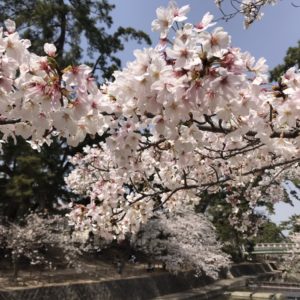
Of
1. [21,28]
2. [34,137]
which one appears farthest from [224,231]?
[34,137]

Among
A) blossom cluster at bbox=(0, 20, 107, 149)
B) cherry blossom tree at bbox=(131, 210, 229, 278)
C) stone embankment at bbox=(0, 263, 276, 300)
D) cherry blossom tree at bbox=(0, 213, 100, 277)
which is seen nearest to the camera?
blossom cluster at bbox=(0, 20, 107, 149)

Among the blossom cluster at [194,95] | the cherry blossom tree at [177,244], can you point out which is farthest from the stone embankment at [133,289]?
the blossom cluster at [194,95]

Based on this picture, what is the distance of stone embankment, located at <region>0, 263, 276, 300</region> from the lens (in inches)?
523

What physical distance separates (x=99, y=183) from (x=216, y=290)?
19.9 metres

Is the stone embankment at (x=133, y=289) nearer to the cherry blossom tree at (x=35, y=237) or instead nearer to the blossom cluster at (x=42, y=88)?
the cherry blossom tree at (x=35, y=237)

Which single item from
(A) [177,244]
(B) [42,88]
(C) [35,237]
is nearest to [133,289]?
(A) [177,244]

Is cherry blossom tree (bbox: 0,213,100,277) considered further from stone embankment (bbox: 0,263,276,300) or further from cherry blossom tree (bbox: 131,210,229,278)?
cherry blossom tree (bbox: 131,210,229,278)

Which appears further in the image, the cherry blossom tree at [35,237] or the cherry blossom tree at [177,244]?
the cherry blossom tree at [177,244]

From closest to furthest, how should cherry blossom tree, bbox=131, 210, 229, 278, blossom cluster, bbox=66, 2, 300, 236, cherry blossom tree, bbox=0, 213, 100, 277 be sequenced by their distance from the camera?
blossom cluster, bbox=66, 2, 300, 236
cherry blossom tree, bbox=0, 213, 100, 277
cherry blossom tree, bbox=131, 210, 229, 278

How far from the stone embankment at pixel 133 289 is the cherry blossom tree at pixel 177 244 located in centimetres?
81

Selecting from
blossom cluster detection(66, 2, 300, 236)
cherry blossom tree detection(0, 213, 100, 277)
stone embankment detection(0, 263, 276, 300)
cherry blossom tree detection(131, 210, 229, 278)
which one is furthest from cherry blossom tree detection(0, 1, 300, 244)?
cherry blossom tree detection(131, 210, 229, 278)

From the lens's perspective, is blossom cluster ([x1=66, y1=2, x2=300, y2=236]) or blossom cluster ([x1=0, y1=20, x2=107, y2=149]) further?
blossom cluster ([x1=0, y1=20, x2=107, y2=149])

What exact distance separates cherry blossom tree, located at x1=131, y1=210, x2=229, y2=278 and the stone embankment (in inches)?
32.1

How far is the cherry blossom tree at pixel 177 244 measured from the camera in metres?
20.4
